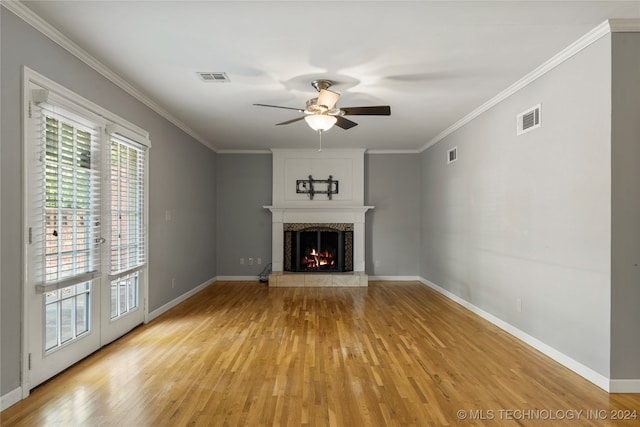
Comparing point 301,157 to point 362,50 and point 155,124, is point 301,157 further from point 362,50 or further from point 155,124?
point 362,50

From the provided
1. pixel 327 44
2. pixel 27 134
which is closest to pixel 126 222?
Result: pixel 27 134

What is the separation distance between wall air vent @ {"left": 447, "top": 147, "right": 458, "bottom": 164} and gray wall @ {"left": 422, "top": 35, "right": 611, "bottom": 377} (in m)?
0.34

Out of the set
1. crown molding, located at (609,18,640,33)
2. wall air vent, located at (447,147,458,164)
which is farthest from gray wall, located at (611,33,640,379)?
wall air vent, located at (447,147,458,164)

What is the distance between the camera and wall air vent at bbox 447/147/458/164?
18.3 feet

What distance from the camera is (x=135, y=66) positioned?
11.2 feet

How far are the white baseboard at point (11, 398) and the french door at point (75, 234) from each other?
0.12 m

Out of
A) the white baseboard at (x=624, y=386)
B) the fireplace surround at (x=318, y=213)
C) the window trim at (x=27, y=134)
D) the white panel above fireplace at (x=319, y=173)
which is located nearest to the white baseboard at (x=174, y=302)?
the fireplace surround at (x=318, y=213)

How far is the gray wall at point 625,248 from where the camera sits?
104 inches

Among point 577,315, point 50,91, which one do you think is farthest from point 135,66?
point 577,315

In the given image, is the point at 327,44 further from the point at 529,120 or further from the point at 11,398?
the point at 11,398

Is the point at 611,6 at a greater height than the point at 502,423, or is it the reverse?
the point at 611,6

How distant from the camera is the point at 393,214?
24.6 ft

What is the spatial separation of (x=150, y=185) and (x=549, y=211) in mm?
4285

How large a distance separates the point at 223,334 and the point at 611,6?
4.23 meters
